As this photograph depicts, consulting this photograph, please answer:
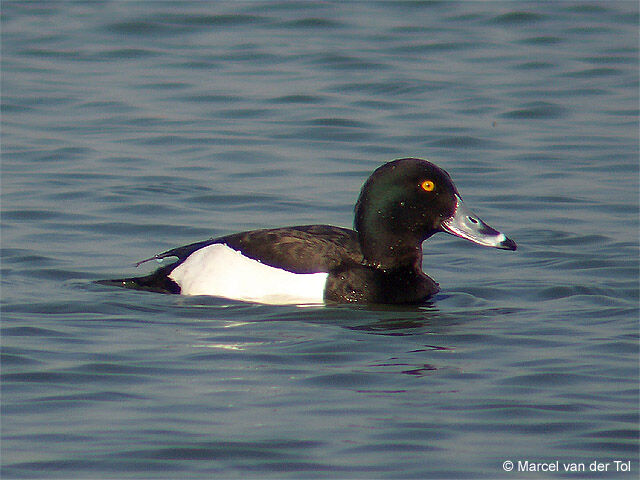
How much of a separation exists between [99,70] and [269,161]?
3764 millimetres

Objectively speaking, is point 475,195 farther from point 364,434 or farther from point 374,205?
point 364,434

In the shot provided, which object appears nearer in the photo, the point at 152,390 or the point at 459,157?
the point at 152,390

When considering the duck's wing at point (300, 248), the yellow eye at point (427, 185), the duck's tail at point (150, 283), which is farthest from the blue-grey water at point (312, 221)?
the yellow eye at point (427, 185)

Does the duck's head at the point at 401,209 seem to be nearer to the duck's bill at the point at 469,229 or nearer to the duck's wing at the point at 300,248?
the duck's bill at the point at 469,229

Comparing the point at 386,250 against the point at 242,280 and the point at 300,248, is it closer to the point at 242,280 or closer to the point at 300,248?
the point at 300,248

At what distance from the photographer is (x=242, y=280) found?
24.3 feet

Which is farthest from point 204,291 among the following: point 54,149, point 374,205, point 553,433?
point 54,149

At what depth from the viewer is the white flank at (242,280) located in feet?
23.9

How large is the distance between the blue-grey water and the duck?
15 centimetres

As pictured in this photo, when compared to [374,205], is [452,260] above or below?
below

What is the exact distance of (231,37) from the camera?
1529cm

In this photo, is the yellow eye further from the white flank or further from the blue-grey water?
the white flank

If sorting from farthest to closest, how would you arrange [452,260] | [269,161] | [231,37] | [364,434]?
[231,37] → [269,161] → [452,260] → [364,434]

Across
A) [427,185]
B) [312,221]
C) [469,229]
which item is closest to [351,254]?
[427,185]
